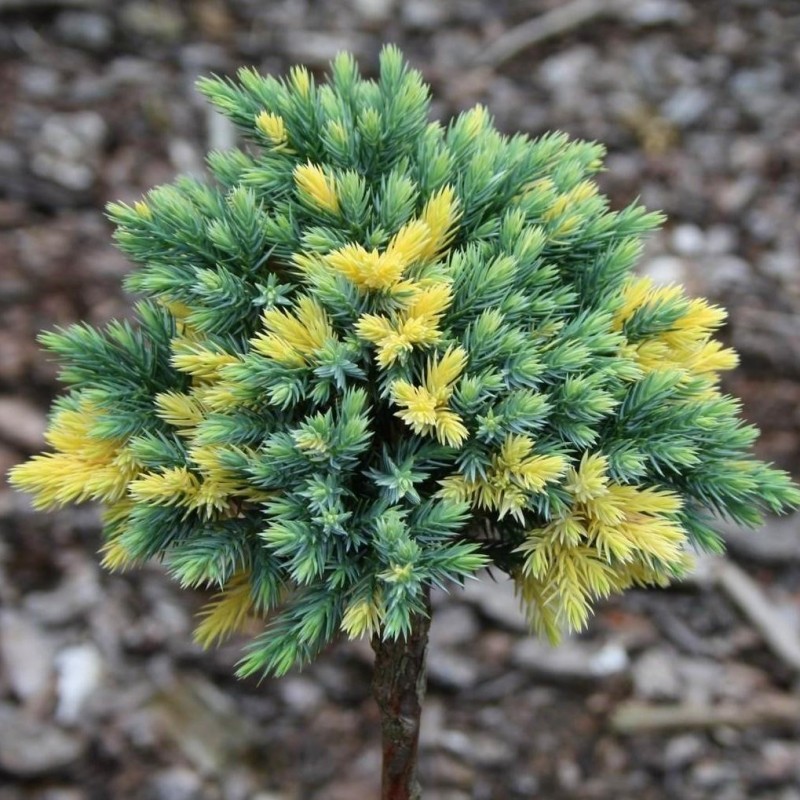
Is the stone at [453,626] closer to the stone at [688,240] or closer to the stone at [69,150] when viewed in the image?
the stone at [688,240]

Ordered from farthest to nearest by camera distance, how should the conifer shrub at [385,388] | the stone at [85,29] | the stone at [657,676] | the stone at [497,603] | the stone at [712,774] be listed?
the stone at [85,29] → the stone at [497,603] → the stone at [657,676] → the stone at [712,774] → the conifer shrub at [385,388]

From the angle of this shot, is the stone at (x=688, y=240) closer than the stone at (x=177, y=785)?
No

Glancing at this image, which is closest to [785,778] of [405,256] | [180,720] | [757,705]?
[757,705]

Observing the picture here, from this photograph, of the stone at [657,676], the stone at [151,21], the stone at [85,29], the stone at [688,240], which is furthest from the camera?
the stone at [151,21]

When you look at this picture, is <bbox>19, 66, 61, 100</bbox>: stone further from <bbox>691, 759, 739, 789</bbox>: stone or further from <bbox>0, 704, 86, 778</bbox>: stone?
<bbox>691, 759, 739, 789</bbox>: stone

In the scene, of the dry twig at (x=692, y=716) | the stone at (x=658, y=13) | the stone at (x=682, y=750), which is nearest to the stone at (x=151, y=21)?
the stone at (x=658, y=13)

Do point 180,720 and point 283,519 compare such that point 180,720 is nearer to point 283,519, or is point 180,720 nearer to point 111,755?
point 111,755

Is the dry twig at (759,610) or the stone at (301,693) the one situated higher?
Answer: the dry twig at (759,610)
